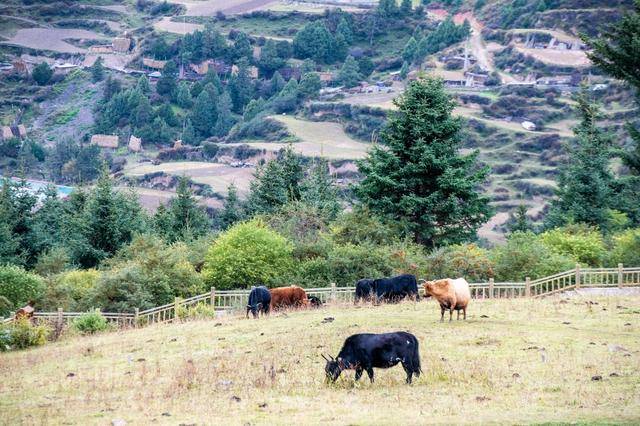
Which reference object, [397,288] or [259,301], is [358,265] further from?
[259,301]

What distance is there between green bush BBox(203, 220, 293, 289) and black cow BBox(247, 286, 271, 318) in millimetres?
10053

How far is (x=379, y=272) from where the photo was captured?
42594mm

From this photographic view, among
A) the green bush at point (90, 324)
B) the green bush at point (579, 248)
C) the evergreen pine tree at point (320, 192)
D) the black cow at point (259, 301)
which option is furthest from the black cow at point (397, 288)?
the evergreen pine tree at point (320, 192)

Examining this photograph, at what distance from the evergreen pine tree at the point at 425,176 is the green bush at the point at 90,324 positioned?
19758 mm

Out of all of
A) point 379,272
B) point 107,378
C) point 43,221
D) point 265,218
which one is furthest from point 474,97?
point 107,378

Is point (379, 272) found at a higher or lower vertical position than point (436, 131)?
lower

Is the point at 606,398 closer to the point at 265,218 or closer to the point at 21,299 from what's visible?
the point at 21,299

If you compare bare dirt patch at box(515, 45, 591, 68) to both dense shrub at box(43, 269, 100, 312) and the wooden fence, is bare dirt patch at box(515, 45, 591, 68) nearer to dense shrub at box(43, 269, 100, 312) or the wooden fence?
dense shrub at box(43, 269, 100, 312)

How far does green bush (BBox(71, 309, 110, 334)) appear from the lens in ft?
112

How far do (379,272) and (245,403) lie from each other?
2312 centimetres

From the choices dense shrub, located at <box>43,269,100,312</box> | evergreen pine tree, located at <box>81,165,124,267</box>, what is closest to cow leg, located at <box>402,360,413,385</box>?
dense shrub, located at <box>43,269,100,312</box>

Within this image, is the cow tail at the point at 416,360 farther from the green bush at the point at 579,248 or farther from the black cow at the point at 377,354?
the green bush at the point at 579,248

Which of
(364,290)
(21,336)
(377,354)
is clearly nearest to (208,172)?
(364,290)

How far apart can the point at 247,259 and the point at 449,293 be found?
17279mm
